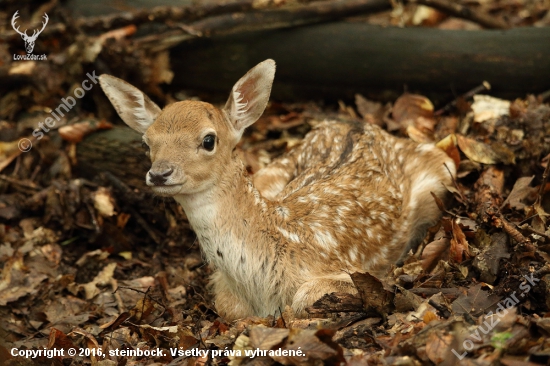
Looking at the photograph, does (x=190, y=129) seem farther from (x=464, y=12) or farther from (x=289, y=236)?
(x=464, y=12)

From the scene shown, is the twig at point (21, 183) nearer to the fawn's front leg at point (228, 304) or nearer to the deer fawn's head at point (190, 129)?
the deer fawn's head at point (190, 129)

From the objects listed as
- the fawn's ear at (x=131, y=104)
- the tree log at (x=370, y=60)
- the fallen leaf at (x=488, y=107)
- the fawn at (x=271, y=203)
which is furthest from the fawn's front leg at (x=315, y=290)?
the tree log at (x=370, y=60)

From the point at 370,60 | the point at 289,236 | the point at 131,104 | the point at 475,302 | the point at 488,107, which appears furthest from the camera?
the point at 370,60

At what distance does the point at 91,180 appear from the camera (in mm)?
7090

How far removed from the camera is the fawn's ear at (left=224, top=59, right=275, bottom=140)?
17.1ft

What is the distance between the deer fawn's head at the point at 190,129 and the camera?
15.3 ft

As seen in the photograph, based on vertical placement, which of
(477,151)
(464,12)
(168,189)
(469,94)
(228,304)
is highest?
(464,12)

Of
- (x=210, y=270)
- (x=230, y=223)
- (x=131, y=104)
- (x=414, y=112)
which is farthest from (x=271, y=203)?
(x=414, y=112)

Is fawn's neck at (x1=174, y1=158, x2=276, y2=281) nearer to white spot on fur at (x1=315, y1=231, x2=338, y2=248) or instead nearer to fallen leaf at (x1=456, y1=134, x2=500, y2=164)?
white spot on fur at (x1=315, y1=231, x2=338, y2=248)

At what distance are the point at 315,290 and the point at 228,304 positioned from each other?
84 centimetres

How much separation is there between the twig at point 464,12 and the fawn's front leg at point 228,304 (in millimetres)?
4431

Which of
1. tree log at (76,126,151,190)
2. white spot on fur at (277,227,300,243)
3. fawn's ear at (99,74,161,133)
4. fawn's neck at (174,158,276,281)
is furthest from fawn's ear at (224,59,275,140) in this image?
tree log at (76,126,151,190)

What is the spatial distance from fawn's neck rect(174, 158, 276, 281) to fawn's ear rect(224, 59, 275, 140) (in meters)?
0.40

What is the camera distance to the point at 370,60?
7477 mm
